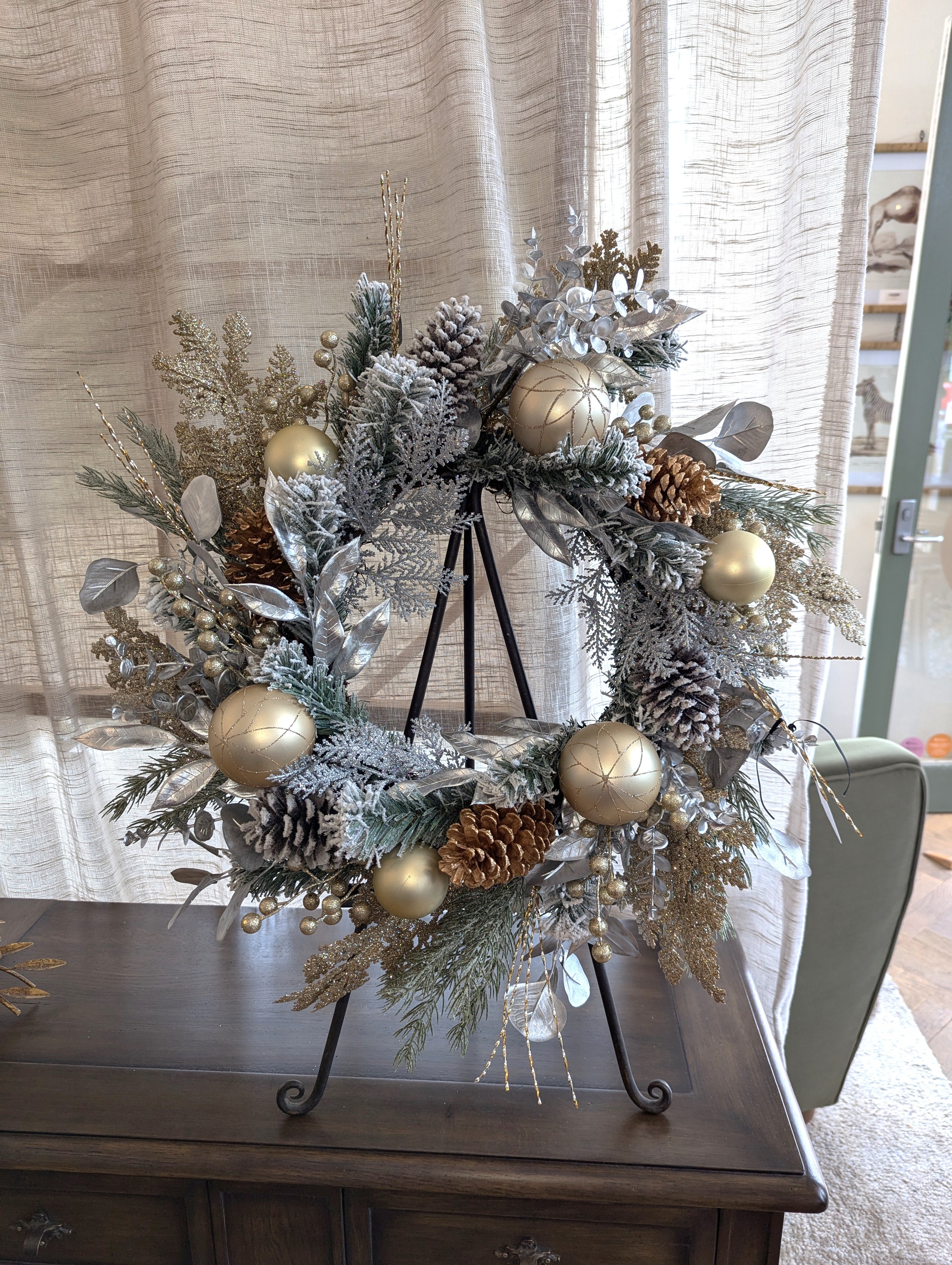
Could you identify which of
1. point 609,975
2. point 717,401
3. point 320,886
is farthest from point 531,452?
point 609,975

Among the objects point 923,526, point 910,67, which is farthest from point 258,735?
point 910,67

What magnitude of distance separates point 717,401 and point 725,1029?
71 centimetres

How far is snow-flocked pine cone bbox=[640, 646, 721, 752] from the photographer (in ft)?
1.94

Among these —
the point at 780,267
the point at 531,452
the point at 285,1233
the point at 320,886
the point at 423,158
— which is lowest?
the point at 285,1233

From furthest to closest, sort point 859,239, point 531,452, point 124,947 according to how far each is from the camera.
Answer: point 124,947 < point 859,239 < point 531,452

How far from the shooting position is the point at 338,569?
→ 59 cm

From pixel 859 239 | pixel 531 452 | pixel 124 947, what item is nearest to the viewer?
pixel 531 452

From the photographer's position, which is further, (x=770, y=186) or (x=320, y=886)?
(x=770, y=186)

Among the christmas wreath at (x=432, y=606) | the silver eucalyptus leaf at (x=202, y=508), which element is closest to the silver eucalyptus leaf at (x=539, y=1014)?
the christmas wreath at (x=432, y=606)

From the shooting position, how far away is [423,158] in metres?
0.95

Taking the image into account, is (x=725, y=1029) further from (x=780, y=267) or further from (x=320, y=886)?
(x=780, y=267)

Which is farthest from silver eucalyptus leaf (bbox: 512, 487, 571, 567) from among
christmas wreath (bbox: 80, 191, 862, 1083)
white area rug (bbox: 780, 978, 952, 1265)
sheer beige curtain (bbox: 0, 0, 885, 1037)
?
white area rug (bbox: 780, 978, 952, 1265)

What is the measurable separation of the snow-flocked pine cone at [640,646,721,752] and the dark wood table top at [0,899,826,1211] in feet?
1.25

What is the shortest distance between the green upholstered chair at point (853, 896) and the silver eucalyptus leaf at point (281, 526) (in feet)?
2.52
